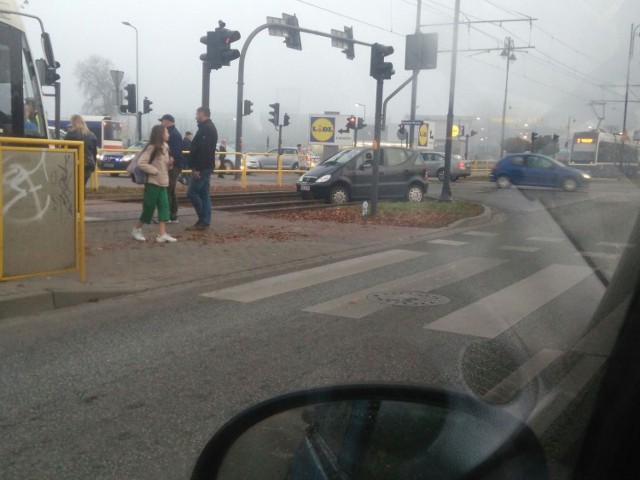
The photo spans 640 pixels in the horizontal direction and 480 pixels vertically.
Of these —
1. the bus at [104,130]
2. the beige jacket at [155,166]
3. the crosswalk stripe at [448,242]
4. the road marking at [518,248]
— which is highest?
the bus at [104,130]

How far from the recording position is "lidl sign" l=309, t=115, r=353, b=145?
35688 millimetres

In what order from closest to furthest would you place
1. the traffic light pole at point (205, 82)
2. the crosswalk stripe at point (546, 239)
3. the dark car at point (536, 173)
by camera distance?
the crosswalk stripe at point (546, 239) < the traffic light pole at point (205, 82) < the dark car at point (536, 173)

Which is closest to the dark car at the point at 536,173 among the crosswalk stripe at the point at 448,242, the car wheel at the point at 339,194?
the car wheel at the point at 339,194

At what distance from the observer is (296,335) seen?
18.5 feet

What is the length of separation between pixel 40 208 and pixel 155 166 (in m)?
2.81

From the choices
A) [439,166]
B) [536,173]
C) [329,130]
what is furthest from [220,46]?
[439,166]

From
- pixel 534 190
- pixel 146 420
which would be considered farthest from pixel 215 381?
pixel 534 190

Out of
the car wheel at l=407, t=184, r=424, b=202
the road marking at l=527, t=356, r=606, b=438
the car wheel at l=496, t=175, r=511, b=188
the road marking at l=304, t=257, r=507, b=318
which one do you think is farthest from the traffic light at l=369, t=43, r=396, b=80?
the car wheel at l=496, t=175, r=511, b=188

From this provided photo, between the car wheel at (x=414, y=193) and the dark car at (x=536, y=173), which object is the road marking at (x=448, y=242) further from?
the dark car at (x=536, y=173)

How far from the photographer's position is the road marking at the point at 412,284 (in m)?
6.54

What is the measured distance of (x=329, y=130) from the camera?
118ft

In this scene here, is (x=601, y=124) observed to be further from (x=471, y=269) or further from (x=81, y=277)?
(x=81, y=277)

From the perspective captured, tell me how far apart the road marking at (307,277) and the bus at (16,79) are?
4.49m

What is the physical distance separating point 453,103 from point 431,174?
59.3 ft
